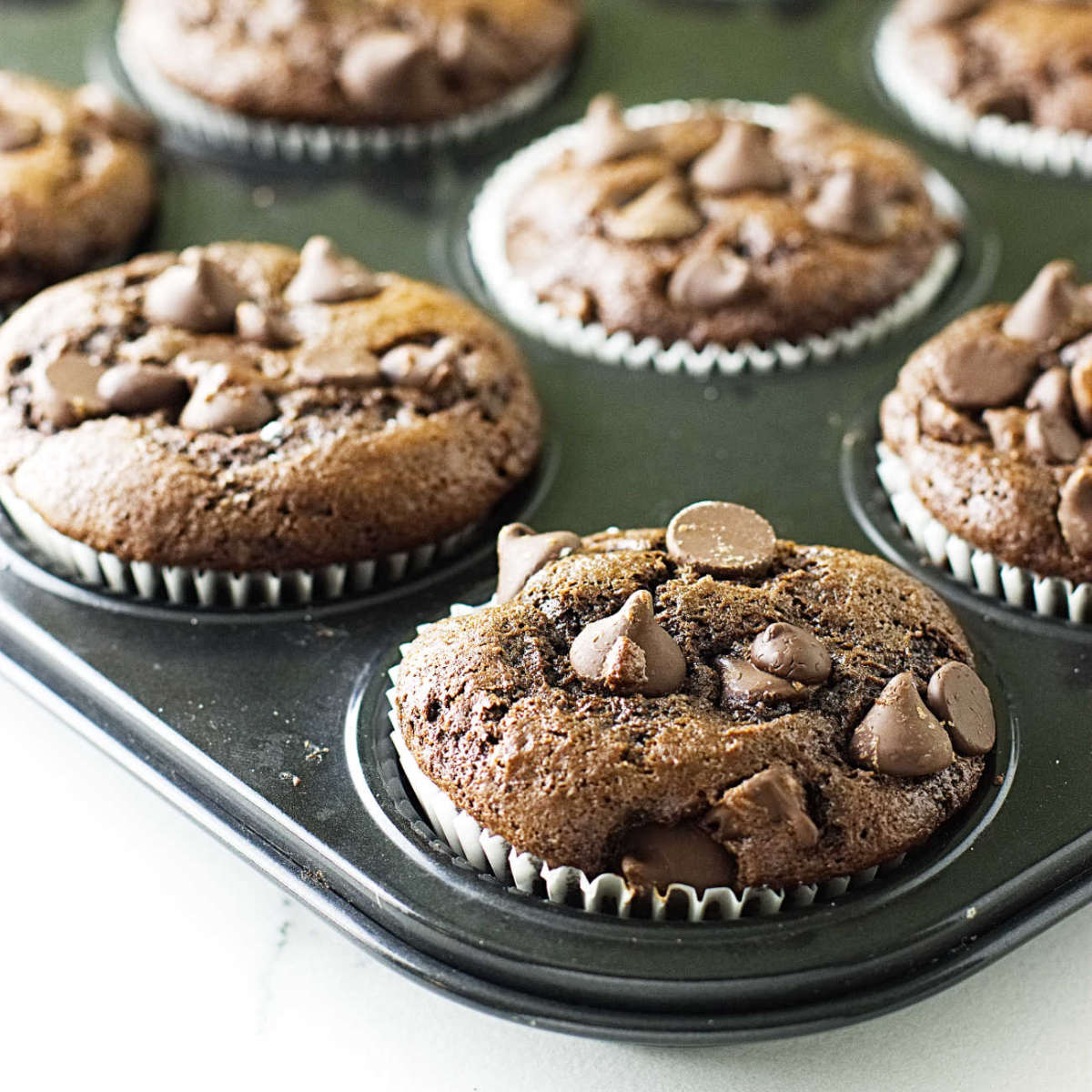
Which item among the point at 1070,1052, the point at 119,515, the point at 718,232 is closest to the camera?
the point at 1070,1052

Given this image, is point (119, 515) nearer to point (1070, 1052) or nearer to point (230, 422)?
point (230, 422)

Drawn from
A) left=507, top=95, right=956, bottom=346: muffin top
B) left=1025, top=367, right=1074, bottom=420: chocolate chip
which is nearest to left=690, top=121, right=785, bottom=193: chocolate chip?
left=507, top=95, right=956, bottom=346: muffin top

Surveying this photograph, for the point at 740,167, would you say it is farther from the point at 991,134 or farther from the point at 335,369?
the point at 335,369

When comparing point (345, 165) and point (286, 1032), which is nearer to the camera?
point (286, 1032)

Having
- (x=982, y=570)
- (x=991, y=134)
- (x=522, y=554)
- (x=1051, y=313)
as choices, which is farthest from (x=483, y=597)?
(x=991, y=134)

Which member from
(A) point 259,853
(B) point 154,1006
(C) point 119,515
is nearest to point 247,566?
(C) point 119,515

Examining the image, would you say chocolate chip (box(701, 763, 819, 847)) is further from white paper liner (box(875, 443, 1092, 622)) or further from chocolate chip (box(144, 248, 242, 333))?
chocolate chip (box(144, 248, 242, 333))
